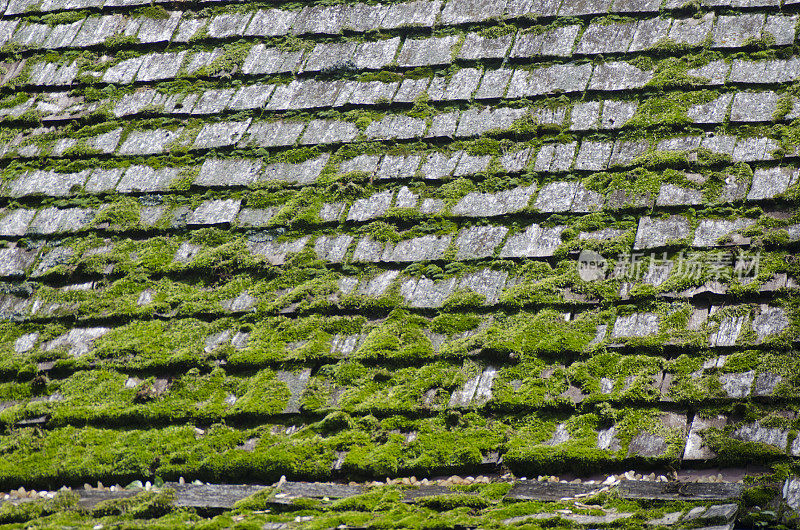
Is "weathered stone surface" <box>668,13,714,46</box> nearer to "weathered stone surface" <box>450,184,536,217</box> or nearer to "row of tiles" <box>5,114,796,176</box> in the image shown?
"row of tiles" <box>5,114,796,176</box>

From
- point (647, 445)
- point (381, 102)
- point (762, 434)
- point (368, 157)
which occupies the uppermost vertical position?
point (381, 102)

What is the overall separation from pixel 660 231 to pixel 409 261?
128 centimetres

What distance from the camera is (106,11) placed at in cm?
605

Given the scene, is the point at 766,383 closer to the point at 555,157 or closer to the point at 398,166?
the point at 555,157

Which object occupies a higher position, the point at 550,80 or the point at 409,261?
the point at 550,80

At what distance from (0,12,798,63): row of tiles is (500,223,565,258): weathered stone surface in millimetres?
1335

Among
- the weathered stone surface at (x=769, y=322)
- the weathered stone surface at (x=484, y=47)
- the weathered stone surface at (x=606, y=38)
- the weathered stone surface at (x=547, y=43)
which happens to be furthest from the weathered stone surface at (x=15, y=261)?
the weathered stone surface at (x=769, y=322)

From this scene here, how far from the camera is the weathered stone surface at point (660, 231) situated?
3.93m

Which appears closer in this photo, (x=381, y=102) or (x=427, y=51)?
(x=381, y=102)

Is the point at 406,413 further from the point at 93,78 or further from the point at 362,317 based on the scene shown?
the point at 93,78

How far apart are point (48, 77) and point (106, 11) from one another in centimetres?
70

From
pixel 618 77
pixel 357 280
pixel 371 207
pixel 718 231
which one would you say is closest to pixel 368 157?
pixel 371 207
